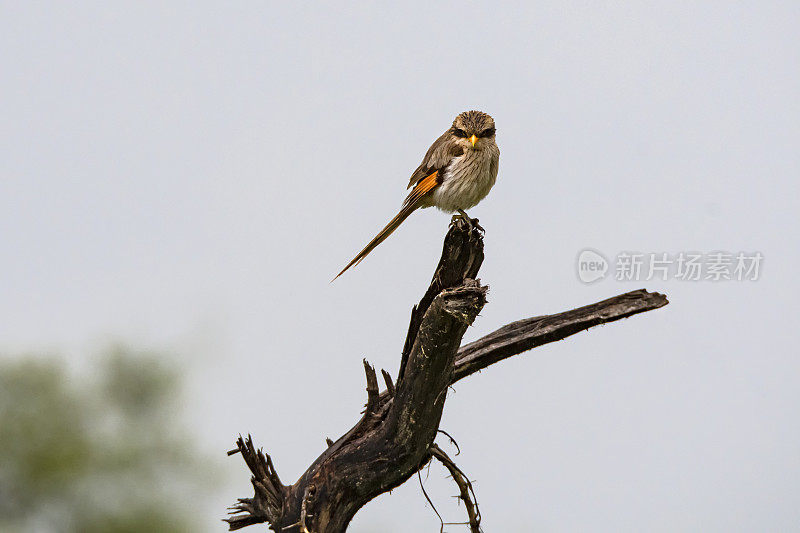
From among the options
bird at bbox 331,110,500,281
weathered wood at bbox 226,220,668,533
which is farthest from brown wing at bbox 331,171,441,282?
weathered wood at bbox 226,220,668,533

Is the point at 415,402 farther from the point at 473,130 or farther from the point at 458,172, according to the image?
the point at 473,130

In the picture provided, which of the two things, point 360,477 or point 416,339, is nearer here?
point 416,339

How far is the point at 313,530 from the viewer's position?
131 inches

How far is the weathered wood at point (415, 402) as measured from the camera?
9.96ft

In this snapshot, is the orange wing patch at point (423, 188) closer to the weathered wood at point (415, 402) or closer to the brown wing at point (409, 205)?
the brown wing at point (409, 205)

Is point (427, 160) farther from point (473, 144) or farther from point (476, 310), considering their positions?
point (476, 310)

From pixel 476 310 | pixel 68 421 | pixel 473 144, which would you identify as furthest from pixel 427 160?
pixel 68 421

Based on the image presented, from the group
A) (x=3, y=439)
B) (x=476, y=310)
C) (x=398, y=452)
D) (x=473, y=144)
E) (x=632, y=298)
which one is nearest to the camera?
(x=476, y=310)

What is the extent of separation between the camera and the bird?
3.62 m

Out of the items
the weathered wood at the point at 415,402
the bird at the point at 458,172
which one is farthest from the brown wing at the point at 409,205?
the weathered wood at the point at 415,402

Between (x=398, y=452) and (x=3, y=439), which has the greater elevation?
(x=3, y=439)

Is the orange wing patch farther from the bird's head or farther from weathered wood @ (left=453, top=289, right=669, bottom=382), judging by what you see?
weathered wood @ (left=453, top=289, right=669, bottom=382)

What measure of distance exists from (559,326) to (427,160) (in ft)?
3.23

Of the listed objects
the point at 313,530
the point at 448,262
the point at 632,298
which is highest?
the point at 448,262
